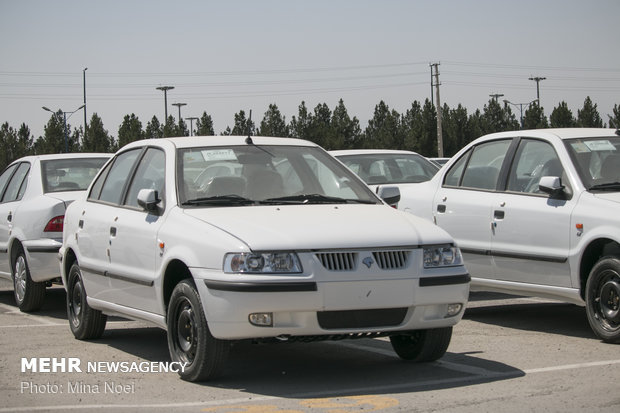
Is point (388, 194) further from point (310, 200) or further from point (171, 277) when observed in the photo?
point (171, 277)

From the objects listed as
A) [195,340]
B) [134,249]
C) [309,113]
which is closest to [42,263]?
[134,249]

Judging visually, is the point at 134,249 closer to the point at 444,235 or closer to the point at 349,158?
the point at 444,235

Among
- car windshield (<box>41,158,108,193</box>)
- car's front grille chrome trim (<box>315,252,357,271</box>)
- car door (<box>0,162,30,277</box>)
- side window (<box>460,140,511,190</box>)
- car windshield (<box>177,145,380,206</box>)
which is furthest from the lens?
car door (<box>0,162,30,277</box>)

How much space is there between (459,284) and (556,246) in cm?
227

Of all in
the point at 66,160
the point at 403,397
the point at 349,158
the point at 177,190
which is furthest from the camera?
the point at 349,158

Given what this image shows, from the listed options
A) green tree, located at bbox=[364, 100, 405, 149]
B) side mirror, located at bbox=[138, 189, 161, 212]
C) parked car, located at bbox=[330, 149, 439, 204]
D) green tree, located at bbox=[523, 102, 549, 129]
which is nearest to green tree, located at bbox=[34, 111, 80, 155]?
green tree, located at bbox=[364, 100, 405, 149]

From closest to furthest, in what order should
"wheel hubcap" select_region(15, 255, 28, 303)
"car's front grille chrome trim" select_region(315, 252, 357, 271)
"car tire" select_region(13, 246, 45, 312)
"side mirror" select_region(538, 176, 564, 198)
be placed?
1. "car's front grille chrome trim" select_region(315, 252, 357, 271)
2. "side mirror" select_region(538, 176, 564, 198)
3. "car tire" select_region(13, 246, 45, 312)
4. "wheel hubcap" select_region(15, 255, 28, 303)

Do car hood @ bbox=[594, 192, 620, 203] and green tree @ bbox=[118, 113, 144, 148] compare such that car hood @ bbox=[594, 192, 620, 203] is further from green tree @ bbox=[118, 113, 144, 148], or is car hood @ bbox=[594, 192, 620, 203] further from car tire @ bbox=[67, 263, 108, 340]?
green tree @ bbox=[118, 113, 144, 148]

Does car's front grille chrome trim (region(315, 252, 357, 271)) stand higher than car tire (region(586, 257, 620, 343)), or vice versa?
car's front grille chrome trim (region(315, 252, 357, 271))

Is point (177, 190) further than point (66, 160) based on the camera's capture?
No

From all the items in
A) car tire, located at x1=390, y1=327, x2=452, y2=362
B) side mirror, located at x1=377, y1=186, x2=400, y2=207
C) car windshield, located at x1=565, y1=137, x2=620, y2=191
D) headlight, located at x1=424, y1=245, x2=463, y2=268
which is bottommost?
car tire, located at x1=390, y1=327, x2=452, y2=362

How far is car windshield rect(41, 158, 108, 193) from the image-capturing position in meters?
12.4

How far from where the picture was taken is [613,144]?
32.4 ft

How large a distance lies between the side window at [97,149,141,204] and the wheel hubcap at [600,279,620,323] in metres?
4.01
